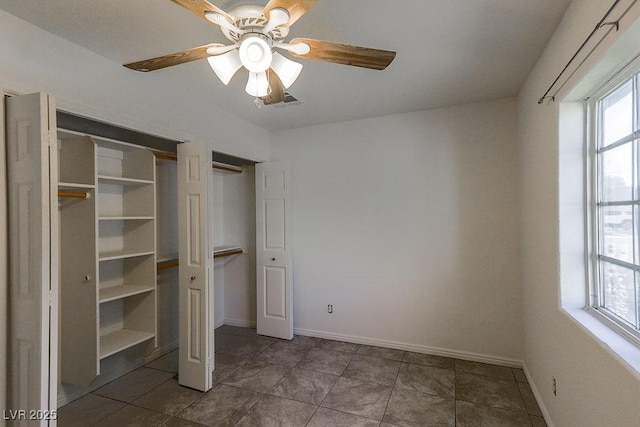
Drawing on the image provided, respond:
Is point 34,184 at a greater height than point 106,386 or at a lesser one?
greater

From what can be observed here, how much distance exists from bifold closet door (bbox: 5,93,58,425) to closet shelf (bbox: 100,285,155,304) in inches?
30.7

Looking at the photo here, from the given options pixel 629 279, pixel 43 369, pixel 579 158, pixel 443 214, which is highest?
pixel 579 158

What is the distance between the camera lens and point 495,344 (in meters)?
3.03

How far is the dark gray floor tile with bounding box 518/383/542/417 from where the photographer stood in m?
2.27

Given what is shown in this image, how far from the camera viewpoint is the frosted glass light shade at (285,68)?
1.56 metres

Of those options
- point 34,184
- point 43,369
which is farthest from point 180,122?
point 43,369

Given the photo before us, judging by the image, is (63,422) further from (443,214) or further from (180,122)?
(443,214)

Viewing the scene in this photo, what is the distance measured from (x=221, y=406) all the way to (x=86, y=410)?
1.00m

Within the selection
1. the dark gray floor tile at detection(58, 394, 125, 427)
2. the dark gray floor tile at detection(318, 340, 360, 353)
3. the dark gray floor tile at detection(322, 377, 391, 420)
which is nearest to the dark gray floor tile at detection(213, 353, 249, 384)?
the dark gray floor tile at detection(58, 394, 125, 427)

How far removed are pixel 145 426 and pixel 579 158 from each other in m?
3.28

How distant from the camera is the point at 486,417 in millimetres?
2238

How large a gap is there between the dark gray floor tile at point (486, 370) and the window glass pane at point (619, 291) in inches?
56.9

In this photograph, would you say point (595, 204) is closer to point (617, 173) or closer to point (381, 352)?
point (617, 173)

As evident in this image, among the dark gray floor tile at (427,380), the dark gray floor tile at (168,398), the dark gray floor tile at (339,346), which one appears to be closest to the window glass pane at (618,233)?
the dark gray floor tile at (427,380)
